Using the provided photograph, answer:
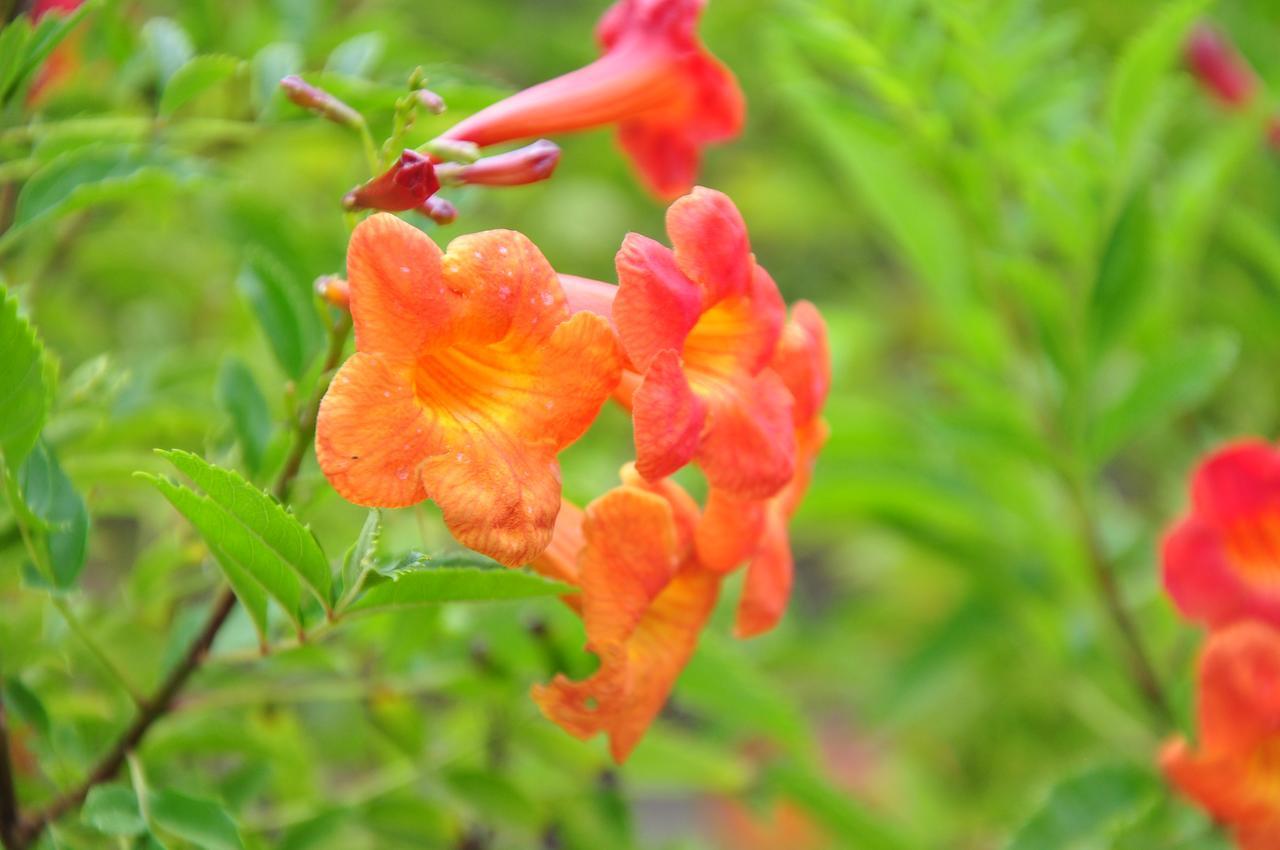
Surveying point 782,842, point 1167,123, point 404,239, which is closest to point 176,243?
point 404,239

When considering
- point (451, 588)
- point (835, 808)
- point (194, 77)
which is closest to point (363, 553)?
point (451, 588)

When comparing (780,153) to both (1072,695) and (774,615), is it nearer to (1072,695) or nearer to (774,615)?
(1072,695)

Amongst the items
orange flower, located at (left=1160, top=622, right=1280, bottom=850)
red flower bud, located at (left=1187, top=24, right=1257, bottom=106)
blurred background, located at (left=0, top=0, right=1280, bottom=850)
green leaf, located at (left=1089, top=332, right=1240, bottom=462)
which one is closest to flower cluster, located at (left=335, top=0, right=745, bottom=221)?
blurred background, located at (left=0, top=0, right=1280, bottom=850)

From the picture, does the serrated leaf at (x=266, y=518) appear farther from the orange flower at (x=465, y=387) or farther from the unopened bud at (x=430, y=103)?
the unopened bud at (x=430, y=103)

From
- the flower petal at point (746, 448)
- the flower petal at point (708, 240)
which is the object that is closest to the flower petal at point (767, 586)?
the flower petal at point (746, 448)

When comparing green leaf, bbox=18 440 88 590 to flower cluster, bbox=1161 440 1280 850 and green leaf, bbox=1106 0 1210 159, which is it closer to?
flower cluster, bbox=1161 440 1280 850
